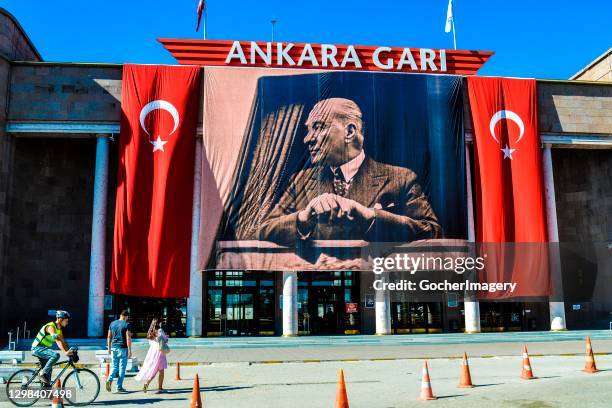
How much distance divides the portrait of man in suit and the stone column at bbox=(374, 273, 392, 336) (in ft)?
10.8

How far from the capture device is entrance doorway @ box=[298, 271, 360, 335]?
4003cm

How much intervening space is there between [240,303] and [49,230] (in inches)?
523

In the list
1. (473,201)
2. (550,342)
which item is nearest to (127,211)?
(473,201)

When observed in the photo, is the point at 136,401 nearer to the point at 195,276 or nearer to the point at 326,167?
the point at 195,276

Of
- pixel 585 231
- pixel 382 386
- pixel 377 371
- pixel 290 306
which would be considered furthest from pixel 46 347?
pixel 585 231

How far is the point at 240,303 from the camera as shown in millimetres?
39531

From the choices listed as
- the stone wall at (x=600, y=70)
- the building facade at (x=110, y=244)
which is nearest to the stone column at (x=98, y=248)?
the building facade at (x=110, y=244)

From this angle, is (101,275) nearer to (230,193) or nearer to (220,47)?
(230,193)

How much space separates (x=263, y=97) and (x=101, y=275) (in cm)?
1435

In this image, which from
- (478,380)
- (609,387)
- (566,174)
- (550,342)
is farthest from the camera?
(566,174)

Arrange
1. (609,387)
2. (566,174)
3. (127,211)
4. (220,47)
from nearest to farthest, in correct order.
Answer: (609,387) < (127,211) < (220,47) < (566,174)

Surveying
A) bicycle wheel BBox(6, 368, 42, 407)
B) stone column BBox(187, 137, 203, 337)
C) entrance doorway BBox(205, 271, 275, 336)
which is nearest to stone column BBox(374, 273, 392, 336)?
entrance doorway BBox(205, 271, 275, 336)

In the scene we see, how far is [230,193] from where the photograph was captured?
35688mm

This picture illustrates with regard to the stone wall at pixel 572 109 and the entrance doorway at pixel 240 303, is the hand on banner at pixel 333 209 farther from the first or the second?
the stone wall at pixel 572 109
